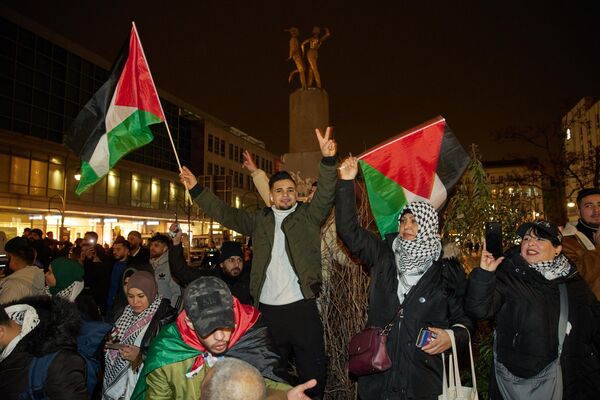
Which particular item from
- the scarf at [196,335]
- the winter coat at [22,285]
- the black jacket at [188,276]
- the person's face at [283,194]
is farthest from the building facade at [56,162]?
the scarf at [196,335]

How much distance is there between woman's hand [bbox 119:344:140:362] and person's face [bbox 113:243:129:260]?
3870mm

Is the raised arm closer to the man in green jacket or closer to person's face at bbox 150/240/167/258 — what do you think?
the man in green jacket

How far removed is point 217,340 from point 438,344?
1386 millimetres

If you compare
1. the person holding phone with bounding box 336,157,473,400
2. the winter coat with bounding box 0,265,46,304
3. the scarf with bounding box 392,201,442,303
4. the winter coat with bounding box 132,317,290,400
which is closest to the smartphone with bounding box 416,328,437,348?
the person holding phone with bounding box 336,157,473,400

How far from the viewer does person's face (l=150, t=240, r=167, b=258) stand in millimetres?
6363

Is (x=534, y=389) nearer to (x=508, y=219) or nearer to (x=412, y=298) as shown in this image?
(x=412, y=298)

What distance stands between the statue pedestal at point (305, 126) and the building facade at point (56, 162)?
11.7 m

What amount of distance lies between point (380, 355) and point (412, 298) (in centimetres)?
42

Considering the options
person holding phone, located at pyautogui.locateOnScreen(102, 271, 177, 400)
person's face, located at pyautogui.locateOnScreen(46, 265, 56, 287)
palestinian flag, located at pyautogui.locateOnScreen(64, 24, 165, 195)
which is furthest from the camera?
person's face, located at pyautogui.locateOnScreen(46, 265, 56, 287)

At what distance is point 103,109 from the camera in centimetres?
510

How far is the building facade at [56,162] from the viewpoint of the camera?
29.6 metres

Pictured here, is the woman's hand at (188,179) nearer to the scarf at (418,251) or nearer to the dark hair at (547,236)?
the scarf at (418,251)

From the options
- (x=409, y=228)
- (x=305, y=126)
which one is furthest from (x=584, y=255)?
(x=305, y=126)

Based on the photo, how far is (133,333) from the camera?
3.71 m
